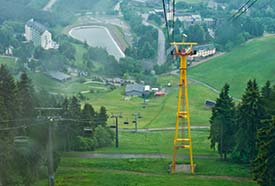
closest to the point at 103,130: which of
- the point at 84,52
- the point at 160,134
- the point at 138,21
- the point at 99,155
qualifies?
the point at 99,155

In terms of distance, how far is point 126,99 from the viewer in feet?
172

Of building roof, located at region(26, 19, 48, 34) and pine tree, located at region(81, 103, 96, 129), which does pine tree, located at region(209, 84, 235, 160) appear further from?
building roof, located at region(26, 19, 48, 34)

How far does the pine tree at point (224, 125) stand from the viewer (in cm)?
2941

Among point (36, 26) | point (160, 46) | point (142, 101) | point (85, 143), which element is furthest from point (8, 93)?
point (160, 46)

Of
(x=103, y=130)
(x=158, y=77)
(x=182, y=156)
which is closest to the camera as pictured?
(x=182, y=156)

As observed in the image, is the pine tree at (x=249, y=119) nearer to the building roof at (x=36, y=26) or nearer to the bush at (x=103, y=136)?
the bush at (x=103, y=136)

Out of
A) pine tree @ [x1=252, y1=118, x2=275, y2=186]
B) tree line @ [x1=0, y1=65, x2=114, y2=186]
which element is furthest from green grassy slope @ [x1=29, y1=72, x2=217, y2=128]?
pine tree @ [x1=252, y1=118, x2=275, y2=186]

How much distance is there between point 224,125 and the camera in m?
29.7

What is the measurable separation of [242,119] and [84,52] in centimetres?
4322

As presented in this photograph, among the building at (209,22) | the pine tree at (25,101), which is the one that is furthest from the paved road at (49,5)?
the pine tree at (25,101)

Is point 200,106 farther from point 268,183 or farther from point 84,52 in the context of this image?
point 268,183

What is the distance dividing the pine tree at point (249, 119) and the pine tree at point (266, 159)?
3920 mm

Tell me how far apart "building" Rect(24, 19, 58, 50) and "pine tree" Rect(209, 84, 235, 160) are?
41204 mm

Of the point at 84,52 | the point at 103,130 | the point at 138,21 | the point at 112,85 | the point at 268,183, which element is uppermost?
the point at 138,21
